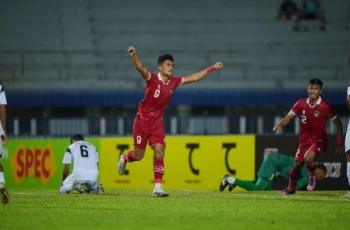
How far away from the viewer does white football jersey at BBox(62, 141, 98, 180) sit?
682 inches

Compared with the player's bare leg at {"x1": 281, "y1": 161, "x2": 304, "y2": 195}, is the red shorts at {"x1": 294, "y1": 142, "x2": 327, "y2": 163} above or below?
above

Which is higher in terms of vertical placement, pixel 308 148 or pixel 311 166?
pixel 308 148

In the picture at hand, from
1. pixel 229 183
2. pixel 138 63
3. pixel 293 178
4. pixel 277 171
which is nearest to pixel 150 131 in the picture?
pixel 138 63

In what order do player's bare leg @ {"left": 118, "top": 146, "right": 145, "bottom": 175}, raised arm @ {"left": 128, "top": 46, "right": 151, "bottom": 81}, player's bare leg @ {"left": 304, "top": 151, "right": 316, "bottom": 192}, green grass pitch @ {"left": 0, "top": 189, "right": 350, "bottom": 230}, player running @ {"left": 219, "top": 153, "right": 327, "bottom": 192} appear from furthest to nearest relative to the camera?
player running @ {"left": 219, "top": 153, "right": 327, "bottom": 192}, player's bare leg @ {"left": 304, "top": 151, "right": 316, "bottom": 192}, player's bare leg @ {"left": 118, "top": 146, "right": 145, "bottom": 175}, raised arm @ {"left": 128, "top": 46, "right": 151, "bottom": 81}, green grass pitch @ {"left": 0, "top": 189, "right": 350, "bottom": 230}

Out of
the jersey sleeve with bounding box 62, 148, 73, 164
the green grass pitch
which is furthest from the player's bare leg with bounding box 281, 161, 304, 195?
the jersey sleeve with bounding box 62, 148, 73, 164

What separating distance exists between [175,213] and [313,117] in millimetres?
5356

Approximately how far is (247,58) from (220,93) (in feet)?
6.34

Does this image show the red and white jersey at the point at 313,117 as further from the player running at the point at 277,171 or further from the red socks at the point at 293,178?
the player running at the point at 277,171

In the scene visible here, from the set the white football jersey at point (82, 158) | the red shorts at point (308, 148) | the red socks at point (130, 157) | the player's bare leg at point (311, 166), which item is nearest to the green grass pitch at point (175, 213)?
the red socks at point (130, 157)

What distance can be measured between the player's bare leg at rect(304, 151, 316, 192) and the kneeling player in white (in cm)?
344

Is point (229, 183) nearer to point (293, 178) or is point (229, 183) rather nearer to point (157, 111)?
point (293, 178)

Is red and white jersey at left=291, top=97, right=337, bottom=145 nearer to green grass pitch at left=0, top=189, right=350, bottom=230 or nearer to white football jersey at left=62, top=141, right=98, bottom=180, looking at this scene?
green grass pitch at left=0, top=189, right=350, bottom=230

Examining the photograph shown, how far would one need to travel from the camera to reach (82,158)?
1748cm

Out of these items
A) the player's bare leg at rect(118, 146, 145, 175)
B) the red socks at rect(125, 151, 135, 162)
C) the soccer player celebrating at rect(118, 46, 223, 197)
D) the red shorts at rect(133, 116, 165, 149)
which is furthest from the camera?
the red socks at rect(125, 151, 135, 162)
